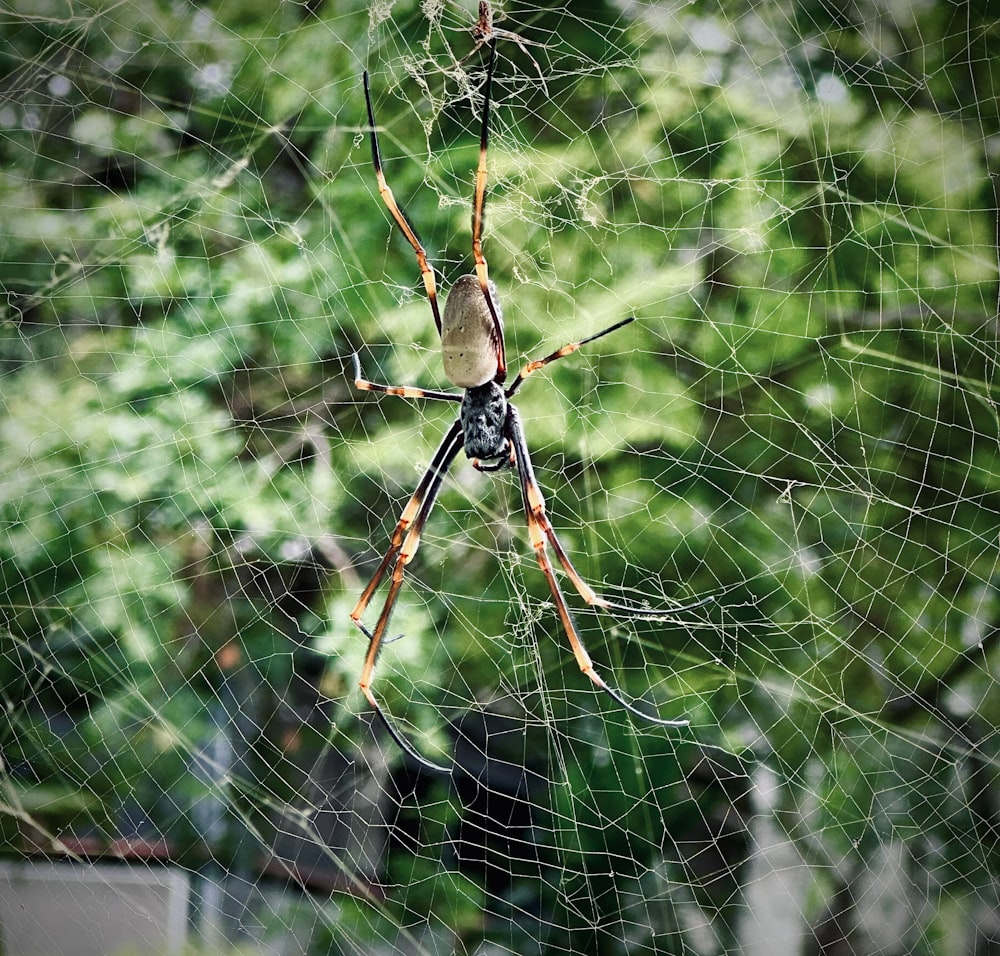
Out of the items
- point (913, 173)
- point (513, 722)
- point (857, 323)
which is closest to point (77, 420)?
point (513, 722)

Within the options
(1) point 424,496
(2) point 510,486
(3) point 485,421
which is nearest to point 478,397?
(3) point 485,421

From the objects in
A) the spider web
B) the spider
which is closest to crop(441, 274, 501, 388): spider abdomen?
the spider

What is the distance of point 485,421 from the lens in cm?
86

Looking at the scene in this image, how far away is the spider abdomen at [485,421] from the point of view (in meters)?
0.86

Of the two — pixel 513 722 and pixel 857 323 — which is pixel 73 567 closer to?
pixel 513 722

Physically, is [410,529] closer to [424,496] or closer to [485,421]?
[424,496]

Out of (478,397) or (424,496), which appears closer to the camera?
(478,397)

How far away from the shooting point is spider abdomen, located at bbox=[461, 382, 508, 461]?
0.86 meters

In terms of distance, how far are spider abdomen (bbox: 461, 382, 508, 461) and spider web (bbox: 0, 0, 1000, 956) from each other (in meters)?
0.37

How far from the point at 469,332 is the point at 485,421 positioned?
11 centimetres

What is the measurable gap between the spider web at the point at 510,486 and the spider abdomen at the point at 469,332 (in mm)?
391

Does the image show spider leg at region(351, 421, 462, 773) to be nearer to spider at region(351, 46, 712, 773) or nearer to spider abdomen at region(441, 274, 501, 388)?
spider at region(351, 46, 712, 773)

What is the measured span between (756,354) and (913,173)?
366mm

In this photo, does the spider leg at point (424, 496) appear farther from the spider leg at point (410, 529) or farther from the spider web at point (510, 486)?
the spider web at point (510, 486)
